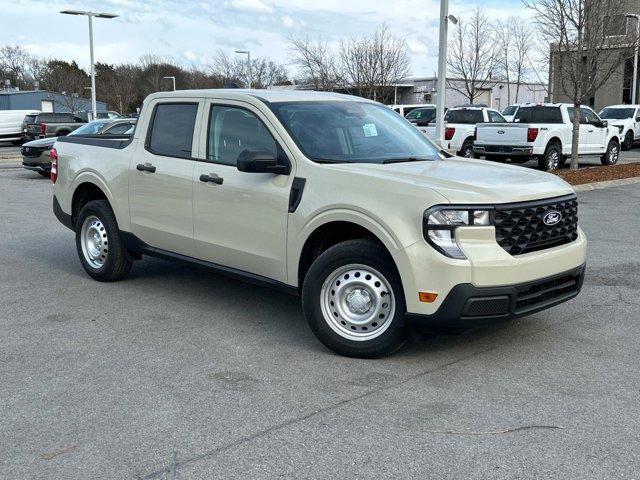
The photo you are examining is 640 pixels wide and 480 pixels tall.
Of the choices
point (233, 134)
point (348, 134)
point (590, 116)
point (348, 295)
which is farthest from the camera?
point (590, 116)

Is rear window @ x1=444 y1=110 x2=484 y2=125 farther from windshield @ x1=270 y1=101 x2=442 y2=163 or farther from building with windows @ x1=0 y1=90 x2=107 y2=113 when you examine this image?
building with windows @ x1=0 y1=90 x2=107 y2=113

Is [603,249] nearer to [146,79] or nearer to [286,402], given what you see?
[286,402]

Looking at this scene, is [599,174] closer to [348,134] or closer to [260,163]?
[348,134]

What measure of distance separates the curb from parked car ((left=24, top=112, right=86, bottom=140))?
79.2 feet

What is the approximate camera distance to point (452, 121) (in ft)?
76.5

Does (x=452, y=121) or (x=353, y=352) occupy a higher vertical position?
(x=452, y=121)

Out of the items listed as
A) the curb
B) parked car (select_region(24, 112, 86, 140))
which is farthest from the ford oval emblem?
parked car (select_region(24, 112, 86, 140))

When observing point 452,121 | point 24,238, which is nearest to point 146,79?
point 452,121

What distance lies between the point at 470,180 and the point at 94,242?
421 cm

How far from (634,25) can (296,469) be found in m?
22.1

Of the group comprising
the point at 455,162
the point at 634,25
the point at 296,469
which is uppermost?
the point at 634,25

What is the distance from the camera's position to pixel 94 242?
751 cm

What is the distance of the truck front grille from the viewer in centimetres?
478

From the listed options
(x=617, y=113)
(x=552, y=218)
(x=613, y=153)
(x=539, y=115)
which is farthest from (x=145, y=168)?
(x=617, y=113)
